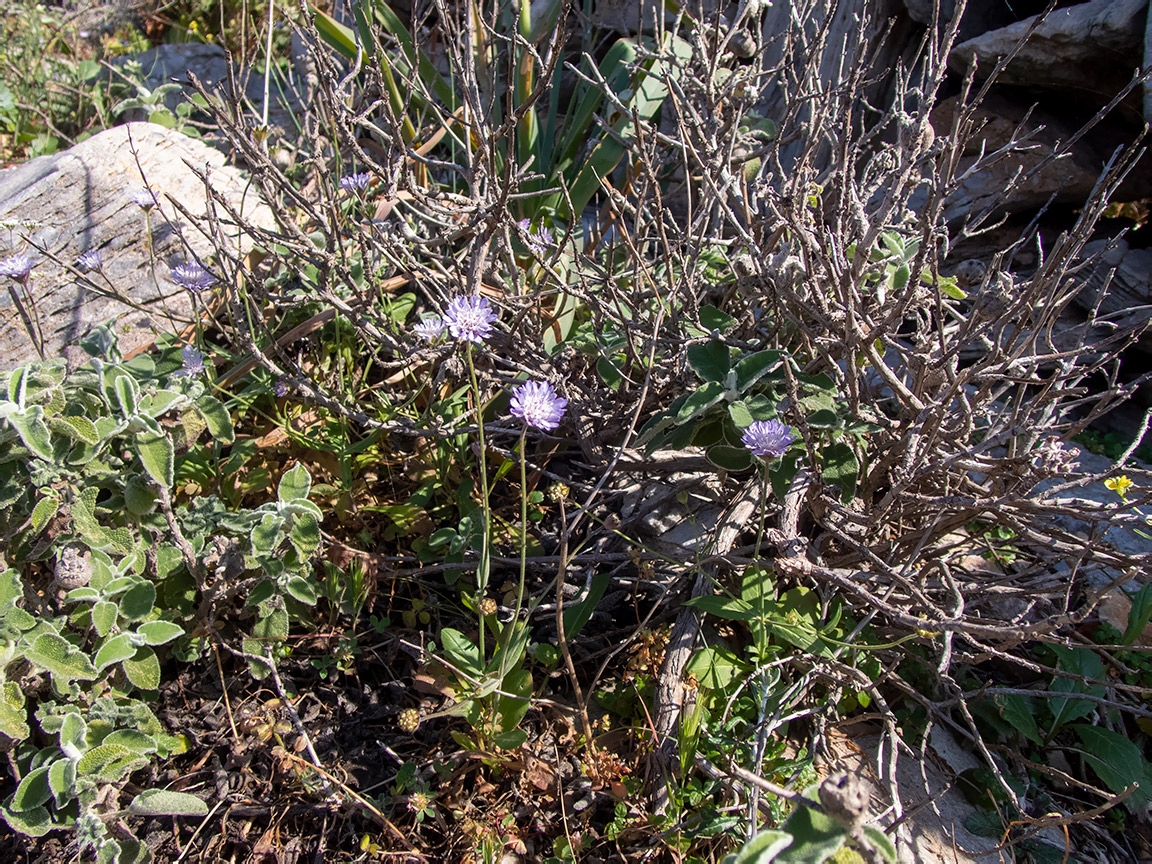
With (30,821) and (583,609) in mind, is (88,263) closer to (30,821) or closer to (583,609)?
(30,821)

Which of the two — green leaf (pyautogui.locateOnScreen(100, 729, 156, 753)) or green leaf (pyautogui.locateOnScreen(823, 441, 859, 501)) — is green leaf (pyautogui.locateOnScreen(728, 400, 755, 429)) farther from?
green leaf (pyautogui.locateOnScreen(100, 729, 156, 753))

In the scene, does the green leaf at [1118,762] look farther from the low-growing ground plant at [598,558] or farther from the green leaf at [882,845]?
the green leaf at [882,845]

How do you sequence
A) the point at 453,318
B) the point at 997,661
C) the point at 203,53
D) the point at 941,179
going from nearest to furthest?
the point at 941,179, the point at 453,318, the point at 997,661, the point at 203,53

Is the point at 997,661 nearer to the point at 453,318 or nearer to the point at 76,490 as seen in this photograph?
the point at 453,318

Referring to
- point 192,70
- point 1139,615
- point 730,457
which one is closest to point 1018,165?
point 1139,615

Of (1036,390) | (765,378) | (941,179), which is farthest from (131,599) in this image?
(1036,390)

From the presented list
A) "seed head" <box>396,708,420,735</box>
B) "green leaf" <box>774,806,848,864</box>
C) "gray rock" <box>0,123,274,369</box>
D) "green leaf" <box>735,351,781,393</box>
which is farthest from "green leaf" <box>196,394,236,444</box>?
"green leaf" <box>774,806,848,864</box>
